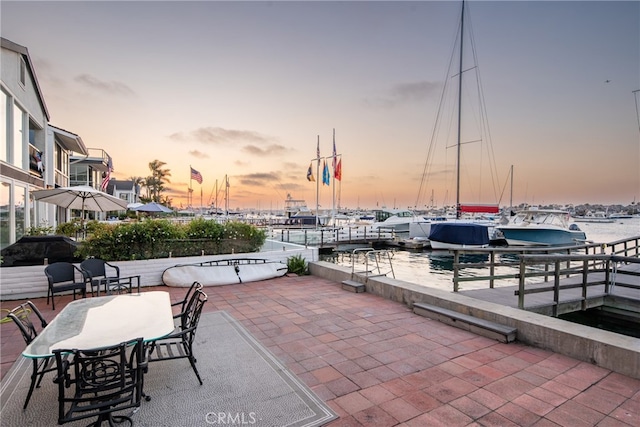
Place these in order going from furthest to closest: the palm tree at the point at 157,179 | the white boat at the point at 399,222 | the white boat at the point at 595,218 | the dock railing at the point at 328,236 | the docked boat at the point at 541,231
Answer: the white boat at the point at 595,218
the palm tree at the point at 157,179
the white boat at the point at 399,222
the docked boat at the point at 541,231
the dock railing at the point at 328,236

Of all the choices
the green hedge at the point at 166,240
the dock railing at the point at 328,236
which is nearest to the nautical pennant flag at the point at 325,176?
the dock railing at the point at 328,236

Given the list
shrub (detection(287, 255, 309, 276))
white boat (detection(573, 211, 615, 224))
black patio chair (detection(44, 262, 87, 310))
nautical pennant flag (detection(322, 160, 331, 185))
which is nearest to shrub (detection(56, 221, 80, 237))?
black patio chair (detection(44, 262, 87, 310))

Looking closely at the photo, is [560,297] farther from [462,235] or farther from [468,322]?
[462,235]

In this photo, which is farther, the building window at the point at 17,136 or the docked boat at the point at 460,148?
the docked boat at the point at 460,148

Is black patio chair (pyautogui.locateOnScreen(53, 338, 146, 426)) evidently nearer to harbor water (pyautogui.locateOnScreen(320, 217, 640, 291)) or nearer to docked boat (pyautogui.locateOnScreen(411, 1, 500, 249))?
harbor water (pyautogui.locateOnScreen(320, 217, 640, 291))

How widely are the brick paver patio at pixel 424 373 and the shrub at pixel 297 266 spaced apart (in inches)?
125

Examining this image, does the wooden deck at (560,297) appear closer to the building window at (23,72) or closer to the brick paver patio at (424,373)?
the brick paver patio at (424,373)

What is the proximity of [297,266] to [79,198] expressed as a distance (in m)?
5.53

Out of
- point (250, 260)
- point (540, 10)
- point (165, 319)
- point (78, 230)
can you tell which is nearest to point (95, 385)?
point (165, 319)

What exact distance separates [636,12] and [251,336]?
1495 centimetres

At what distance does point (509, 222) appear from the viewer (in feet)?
74.3

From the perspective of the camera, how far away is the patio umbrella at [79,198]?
6.98 metres

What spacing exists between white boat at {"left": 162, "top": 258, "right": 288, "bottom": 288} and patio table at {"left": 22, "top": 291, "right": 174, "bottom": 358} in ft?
12.1

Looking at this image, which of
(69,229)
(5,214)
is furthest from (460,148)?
(5,214)
